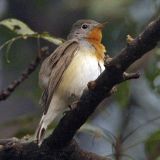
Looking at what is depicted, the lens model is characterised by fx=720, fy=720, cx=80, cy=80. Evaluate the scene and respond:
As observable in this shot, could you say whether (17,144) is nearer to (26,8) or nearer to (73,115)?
(73,115)

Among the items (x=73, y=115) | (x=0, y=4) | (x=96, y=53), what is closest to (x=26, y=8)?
(x=0, y=4)

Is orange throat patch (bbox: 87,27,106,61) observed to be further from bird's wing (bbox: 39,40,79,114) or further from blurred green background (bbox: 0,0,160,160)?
blurred green background (bbox: 0,0,160,160)

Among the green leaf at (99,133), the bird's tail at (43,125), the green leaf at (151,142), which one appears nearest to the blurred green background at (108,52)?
the green leaf at (151,142)

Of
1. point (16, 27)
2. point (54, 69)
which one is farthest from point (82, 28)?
point (54, 69)

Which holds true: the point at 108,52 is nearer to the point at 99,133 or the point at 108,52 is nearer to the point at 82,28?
the point at 82,28

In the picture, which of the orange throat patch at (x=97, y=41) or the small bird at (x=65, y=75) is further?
the orange throat patch at (x=97, y=41)

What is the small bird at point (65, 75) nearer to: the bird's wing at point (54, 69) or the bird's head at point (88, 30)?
the bird's wing at point (54, 69)
